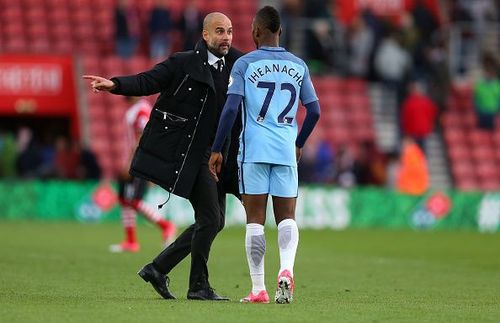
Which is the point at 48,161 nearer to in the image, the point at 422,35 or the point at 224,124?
the point at 422,35

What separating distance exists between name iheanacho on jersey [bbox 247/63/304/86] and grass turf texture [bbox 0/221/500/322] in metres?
1.84

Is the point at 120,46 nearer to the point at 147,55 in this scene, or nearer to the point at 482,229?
the point at 147,55

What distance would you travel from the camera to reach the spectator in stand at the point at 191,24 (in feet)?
98.6

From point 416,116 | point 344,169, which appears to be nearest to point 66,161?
point 344,169

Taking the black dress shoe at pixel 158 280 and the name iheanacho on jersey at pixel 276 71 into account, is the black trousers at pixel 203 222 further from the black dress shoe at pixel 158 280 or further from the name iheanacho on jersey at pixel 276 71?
the name iheanacho on jersey at pixel 276 71

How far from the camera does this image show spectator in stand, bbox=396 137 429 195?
94.5 ft

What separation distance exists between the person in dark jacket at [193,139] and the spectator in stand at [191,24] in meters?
18.6

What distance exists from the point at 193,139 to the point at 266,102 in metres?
0.84

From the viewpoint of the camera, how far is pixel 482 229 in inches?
1134

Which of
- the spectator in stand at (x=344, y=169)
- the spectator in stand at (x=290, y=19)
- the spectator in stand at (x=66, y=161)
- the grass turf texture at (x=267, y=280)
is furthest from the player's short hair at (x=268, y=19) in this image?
the spectator in stand at (x=290, y=19)

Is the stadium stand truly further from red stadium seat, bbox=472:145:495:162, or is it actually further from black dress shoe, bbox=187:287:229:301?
black dress shoe, bbox=187:287:229:301

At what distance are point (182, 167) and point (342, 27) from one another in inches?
879

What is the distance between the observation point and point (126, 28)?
99.3ft

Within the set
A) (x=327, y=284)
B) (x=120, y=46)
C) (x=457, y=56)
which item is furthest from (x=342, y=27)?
(x=327, y=284)
